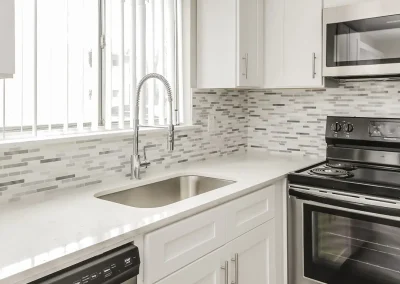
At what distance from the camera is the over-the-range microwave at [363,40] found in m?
2.01

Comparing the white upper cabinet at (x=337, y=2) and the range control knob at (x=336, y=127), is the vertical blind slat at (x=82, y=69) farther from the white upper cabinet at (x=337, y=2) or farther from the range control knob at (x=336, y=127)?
the range control knob at (x=336, y=127)

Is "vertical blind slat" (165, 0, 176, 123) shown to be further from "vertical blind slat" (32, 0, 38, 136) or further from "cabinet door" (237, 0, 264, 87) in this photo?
"vertical blind slat" (32, 0, 38, 136)

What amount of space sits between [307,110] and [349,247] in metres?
1.05

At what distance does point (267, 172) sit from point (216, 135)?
620 millimetres

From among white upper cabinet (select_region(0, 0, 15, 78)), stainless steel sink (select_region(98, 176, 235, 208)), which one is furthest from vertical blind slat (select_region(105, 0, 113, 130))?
white upper cabinet (select_region(0, 0, 15, 78))

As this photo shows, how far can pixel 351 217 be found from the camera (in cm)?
187

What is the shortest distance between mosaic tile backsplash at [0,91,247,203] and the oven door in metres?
0.73

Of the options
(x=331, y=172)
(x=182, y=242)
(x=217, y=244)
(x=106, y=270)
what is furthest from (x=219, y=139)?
(x=106, y=270)

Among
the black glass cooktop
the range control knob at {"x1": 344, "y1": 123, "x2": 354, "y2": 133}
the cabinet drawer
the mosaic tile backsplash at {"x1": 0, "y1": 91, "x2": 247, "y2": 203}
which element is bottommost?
the cabinet drawer

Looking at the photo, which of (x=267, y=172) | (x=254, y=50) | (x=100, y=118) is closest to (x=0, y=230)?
(x=100, y=118)

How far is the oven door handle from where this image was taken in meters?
1.75

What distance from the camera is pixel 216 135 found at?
8.68 feet

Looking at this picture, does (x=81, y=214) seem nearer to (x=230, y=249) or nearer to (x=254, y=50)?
(x=230, y=249)

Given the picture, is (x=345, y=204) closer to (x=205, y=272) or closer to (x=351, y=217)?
(x=351, y=217)
